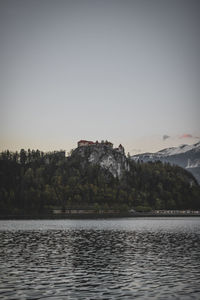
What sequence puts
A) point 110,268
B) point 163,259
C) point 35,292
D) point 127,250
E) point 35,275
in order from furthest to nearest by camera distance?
point 127,250, point 163,259, point 110,268, point 35,275, point 35,292

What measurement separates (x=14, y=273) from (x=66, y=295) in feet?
37.2

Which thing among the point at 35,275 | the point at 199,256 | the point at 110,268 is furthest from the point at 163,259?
the point at 35,275

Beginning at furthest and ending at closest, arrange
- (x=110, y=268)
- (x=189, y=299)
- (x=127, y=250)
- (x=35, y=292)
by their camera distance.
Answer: (x=127, y=250), (x=110, y=268), (x=35, y=292), (x=189, y=299)

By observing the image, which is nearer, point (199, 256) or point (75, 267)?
point (75, 267)

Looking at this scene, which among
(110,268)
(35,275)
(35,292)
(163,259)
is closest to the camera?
(35,292)

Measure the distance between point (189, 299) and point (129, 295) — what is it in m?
4.41

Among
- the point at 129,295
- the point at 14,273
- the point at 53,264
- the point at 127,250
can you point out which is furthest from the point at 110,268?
the point at 127,250

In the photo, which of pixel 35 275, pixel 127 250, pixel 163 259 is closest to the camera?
pixel 35 275

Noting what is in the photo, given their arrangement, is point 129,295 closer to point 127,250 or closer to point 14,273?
point 14,273

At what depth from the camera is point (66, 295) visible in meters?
32.2

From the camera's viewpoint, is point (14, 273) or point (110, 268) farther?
point (110, 268)

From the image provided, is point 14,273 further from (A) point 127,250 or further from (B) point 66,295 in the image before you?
(A) point 127,250

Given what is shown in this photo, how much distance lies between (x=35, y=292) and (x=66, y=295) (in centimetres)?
259

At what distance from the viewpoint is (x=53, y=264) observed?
48125 mm
